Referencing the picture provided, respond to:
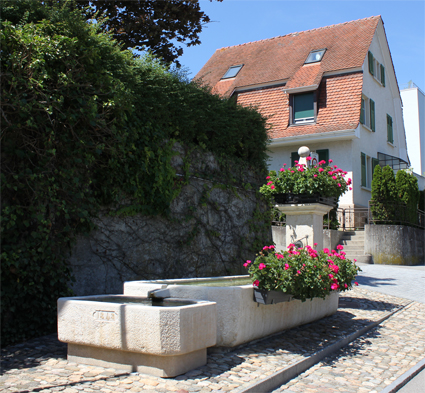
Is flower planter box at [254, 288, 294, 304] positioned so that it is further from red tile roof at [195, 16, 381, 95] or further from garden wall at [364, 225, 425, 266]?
red tile roof at [195, 16, 381, 95]

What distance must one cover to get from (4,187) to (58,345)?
2.02m

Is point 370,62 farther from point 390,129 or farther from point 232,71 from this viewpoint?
point 232,71

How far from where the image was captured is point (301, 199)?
26.7 feet

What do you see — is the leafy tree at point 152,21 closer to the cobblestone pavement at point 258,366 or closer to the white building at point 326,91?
the white building at point 326,91

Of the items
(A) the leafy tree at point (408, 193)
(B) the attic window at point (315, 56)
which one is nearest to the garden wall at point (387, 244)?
(A) the leafy tree at point (408, 193)

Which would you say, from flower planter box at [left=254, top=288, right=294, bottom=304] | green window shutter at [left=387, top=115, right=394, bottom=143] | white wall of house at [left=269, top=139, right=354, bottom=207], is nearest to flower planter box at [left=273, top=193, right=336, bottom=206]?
flower planter box at [left=254, top=288, right=294, bottom=304]

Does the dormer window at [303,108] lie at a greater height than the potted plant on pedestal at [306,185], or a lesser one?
greater

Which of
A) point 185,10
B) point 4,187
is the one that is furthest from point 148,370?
point 185,10

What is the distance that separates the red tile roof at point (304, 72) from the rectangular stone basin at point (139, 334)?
14.4 metres

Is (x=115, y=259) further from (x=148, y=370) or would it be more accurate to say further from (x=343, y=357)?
(x=343, y=357)

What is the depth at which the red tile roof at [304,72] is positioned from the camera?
19.5 metres

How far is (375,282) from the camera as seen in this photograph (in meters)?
11.8

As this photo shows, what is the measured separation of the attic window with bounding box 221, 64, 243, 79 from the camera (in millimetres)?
22969

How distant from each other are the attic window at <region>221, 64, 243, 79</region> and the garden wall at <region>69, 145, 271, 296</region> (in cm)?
1268
